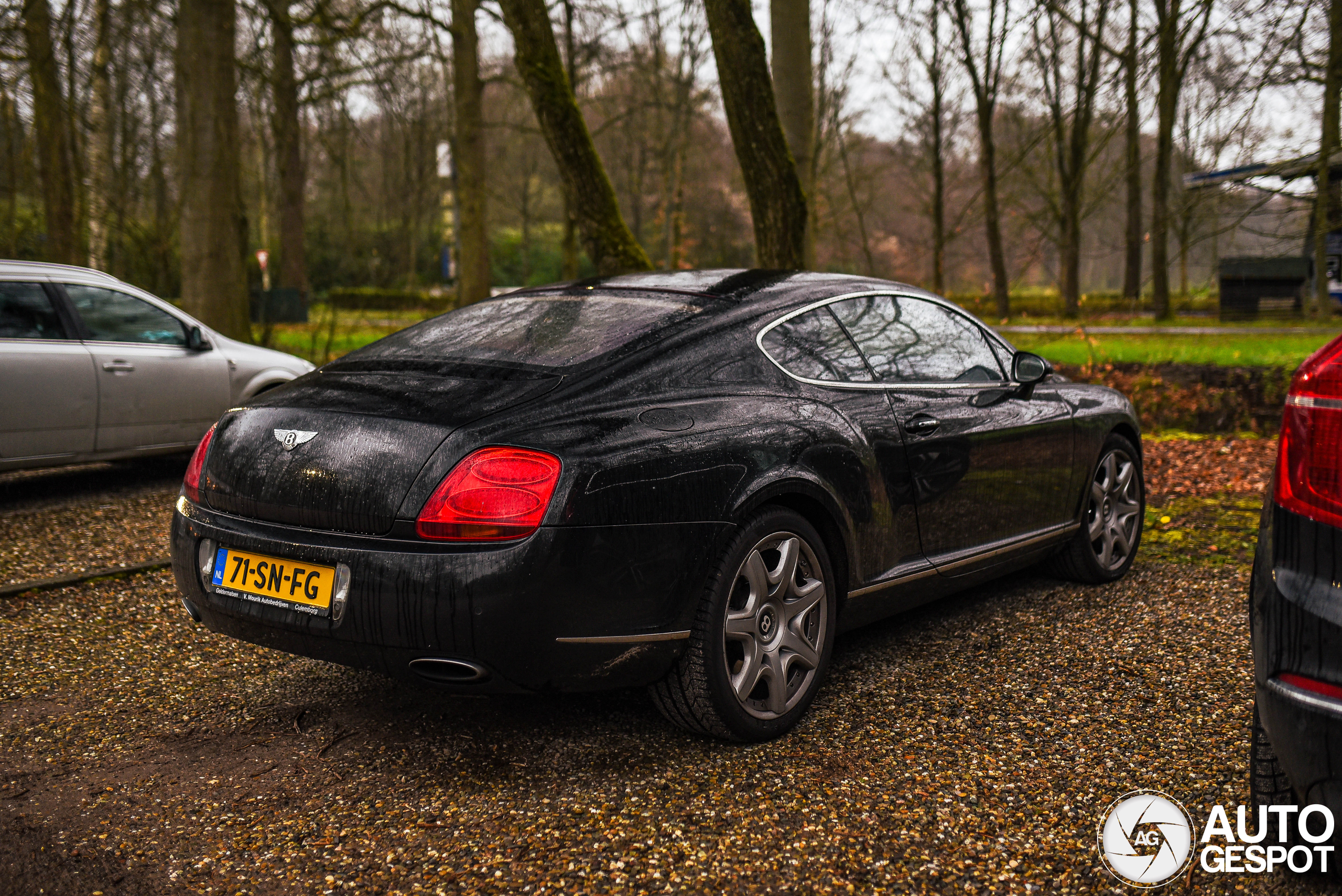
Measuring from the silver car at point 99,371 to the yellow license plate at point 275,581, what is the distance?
441cm

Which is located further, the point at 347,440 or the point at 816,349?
the point at 816,349

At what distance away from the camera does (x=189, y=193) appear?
11.3 metres

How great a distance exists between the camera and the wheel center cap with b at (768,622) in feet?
11.3

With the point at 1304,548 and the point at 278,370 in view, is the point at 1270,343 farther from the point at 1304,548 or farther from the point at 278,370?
the point at 1304,548

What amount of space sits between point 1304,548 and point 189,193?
11.3 m

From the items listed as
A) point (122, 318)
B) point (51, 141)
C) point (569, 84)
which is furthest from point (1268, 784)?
point (51, 141)

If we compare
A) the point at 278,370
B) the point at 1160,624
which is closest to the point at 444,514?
the point at 1160,624

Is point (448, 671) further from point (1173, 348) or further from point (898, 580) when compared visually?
point (1173, 348)

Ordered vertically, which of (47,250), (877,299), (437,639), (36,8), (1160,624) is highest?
(36,8)

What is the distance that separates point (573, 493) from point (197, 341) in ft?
20.0

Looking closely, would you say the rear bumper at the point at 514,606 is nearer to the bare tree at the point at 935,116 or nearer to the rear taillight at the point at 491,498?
the rear taillight at the point at 491,498

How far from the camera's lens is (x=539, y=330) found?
383 centimetres

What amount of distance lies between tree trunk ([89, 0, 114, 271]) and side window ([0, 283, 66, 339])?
6406mm

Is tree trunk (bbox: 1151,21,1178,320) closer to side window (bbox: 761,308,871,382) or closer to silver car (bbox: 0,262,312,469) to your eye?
side window (bbox: 761,308,871,382)
